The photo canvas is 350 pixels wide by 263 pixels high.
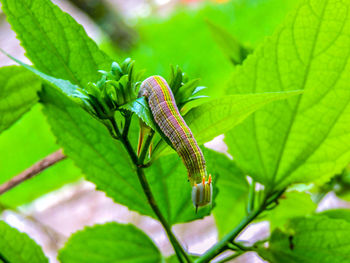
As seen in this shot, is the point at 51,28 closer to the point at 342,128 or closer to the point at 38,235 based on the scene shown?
the point at 342,128

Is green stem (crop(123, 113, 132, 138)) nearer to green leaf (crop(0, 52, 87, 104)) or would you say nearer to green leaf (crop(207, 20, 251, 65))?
green leaf (crop(0, 52, 87, 104))

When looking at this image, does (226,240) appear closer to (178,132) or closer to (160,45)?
(178,132)

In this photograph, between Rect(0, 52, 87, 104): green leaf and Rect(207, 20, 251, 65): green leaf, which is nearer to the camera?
Rect(0, 52, 87, 104): green leaf

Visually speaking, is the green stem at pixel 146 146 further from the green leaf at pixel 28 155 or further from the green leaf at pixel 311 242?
the green leaf at pixel 28 155

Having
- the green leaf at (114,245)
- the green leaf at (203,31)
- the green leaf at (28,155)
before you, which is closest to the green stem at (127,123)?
the green leaf at (114,245)

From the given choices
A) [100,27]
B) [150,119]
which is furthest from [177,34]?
[150,119]

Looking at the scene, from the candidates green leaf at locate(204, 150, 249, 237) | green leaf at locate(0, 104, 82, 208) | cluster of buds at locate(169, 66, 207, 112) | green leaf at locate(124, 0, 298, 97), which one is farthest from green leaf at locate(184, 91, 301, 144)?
green leaf at locate(124, 0, 298, 97)
